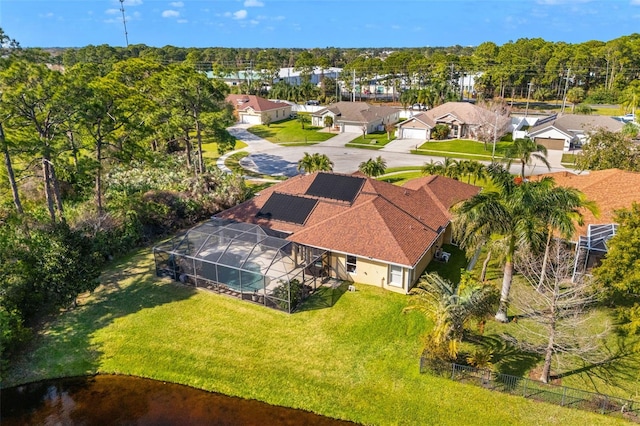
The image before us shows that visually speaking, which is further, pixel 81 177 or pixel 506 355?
pixel 81 177

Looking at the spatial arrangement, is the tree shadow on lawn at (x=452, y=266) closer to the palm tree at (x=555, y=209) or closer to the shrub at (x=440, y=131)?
the palm tree at (x=555, y=209)

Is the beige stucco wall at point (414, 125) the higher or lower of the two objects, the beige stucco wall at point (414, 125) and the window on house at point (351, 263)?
the higher

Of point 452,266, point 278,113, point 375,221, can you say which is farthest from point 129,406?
point 278,113

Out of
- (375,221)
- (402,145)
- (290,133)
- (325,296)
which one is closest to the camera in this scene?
(325,296)

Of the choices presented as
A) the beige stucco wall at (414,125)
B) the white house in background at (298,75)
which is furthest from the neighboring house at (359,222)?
the white house in background at (298,75)

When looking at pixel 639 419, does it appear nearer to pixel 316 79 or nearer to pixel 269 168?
pixel 269 168

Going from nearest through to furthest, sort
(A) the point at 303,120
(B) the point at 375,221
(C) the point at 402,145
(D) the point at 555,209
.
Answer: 1. (D) the point at 555,209
2. (B) the point at 375,221
3. (C) the point at 402,145
4. (A) the point at 303,120

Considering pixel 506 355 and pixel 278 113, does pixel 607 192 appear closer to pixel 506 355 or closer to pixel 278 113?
pixel 506 355
